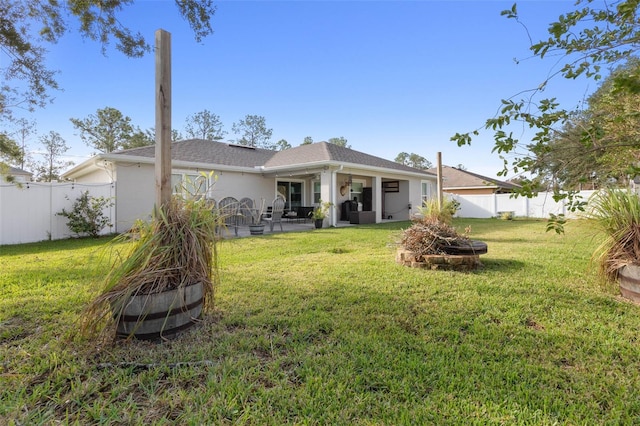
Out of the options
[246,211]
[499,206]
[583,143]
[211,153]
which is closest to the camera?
[583,143]

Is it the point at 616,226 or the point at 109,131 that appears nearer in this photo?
the point at 616,226

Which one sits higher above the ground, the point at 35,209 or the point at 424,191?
the point at 424,191

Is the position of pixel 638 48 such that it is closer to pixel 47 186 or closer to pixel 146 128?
pixel 47 186

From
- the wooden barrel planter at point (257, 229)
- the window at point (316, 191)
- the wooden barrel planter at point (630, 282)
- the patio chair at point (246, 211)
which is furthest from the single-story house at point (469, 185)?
the wooden barrel planter at point (630, 282)

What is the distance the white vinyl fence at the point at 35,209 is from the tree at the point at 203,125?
26.7 m

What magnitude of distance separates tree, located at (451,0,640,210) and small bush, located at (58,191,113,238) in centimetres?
986

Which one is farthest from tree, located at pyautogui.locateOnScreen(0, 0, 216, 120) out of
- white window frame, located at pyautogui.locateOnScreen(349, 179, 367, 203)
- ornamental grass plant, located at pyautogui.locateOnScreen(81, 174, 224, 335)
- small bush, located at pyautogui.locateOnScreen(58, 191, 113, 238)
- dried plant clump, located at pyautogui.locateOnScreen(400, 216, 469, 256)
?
white window frame, located at pyautogui.locateOnScreen(349, 179, 367, 203)

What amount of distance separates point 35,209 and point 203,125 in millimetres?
27745

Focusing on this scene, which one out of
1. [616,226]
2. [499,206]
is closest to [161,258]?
[616,226]

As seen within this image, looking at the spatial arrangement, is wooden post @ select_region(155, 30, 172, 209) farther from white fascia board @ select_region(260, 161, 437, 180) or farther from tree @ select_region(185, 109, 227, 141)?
tree @ select_region(185, 109, 227, 141)

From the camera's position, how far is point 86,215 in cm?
862

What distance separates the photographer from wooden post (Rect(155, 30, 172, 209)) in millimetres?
2529

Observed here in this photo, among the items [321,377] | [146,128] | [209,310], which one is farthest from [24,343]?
[146,128]

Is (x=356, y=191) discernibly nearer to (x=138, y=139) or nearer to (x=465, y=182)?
(x=465, y=182)
